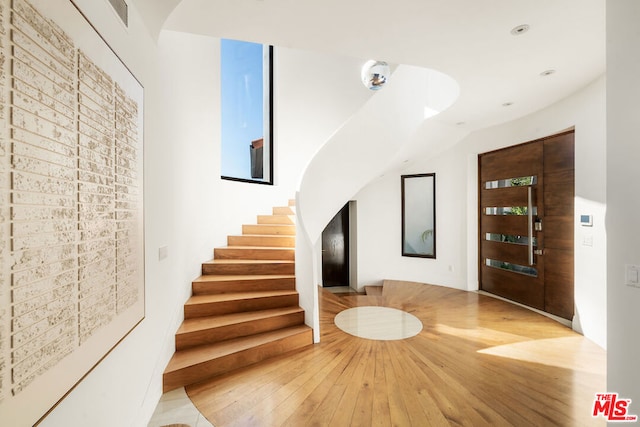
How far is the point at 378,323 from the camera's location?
3799 mm

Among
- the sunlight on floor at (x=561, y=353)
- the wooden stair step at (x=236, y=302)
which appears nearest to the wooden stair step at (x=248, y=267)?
the wooden stair step at (x=236, y=302)

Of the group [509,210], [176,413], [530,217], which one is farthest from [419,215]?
[176,413]

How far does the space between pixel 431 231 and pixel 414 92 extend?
A: 310cm

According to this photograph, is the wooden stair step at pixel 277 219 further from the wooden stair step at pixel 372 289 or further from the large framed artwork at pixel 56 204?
the large framed artwork at pixel 56 204

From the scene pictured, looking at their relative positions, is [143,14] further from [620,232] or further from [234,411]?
[620,232]

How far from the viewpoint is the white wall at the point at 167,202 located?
1.34 m

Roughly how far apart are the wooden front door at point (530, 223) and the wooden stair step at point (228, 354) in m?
Result: 3.36

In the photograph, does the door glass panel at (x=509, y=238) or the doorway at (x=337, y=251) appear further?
the doorway at (x=337, y=251)

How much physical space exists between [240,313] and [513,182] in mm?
4423

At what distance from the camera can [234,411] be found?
78.2 inches

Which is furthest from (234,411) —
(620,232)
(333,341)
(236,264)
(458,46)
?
(458,46)

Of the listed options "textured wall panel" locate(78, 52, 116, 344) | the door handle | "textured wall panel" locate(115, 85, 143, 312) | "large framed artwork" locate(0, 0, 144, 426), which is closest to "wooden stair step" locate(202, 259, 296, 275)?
"textured wall panel" locate(115, 85, 143, 312)

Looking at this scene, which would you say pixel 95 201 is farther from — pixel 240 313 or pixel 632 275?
pixel 632 275

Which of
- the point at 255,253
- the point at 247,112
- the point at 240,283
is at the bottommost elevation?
the point at 240,283
